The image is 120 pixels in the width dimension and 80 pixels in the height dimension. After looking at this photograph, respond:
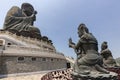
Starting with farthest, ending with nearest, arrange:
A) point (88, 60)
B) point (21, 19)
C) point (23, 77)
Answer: point (21, 19) < point (23, 77) < point (88, 60)

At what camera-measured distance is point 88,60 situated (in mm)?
7555

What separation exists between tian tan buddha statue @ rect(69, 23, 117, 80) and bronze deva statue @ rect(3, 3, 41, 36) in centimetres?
2502

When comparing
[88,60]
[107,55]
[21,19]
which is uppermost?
[21,19]

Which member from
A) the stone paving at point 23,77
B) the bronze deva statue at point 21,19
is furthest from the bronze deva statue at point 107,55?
the bronze deva statue at point 21,19

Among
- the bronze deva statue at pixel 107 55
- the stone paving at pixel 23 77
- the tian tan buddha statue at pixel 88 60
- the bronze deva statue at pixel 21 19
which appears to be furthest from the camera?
the bronze deva statue at pixel 21 19

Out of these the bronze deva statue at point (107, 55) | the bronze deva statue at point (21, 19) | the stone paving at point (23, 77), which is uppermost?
the bronze deva statue at point (21, 19)

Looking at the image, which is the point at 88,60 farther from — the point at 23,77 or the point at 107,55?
the point at 23,77

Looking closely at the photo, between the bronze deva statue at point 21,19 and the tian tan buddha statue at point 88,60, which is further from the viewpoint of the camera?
the bronze deva statue at point 21,19

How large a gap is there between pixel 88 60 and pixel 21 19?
2936 centimetres

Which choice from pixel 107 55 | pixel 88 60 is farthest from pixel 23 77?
pixel 88 60

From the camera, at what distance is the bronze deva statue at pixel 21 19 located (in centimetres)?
3356

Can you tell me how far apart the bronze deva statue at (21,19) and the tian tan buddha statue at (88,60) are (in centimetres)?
2502

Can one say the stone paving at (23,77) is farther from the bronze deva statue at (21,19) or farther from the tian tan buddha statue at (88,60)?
the bronze deva statue at (21,19)

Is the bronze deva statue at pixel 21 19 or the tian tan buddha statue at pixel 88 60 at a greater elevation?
the bronze deva statue at pixel 21 19
